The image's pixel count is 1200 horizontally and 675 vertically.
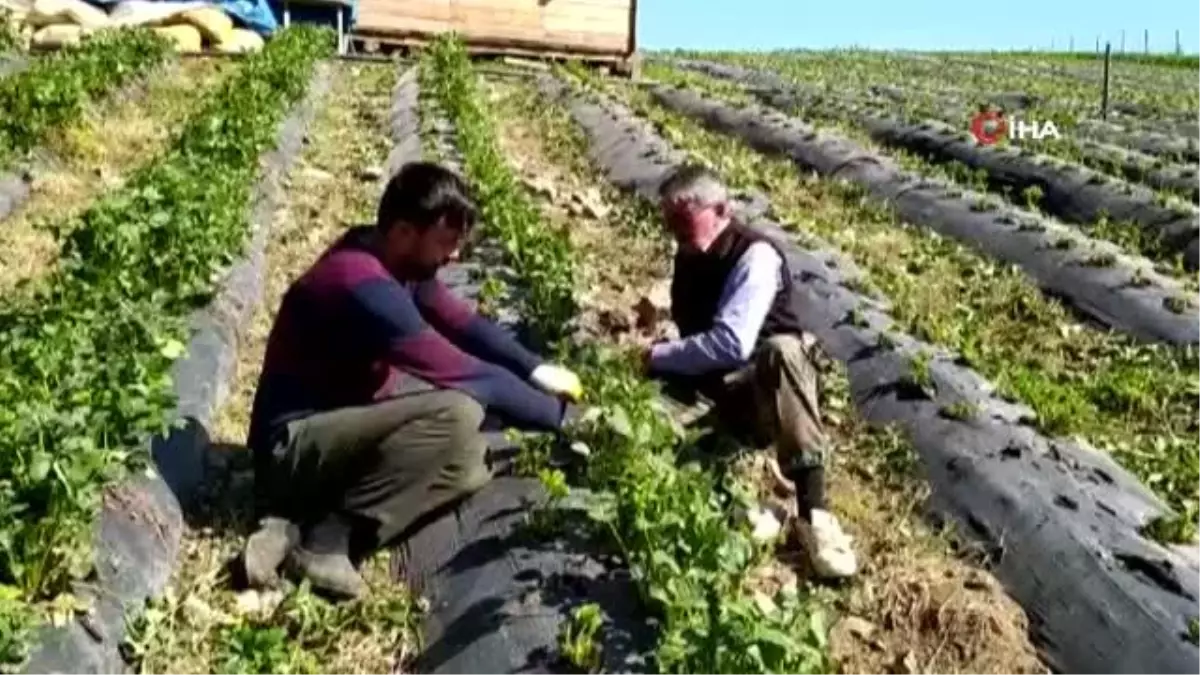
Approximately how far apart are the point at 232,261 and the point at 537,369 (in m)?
2.61

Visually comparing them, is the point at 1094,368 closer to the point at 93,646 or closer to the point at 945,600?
the point at 945,600

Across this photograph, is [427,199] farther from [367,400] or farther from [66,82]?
[66,82]

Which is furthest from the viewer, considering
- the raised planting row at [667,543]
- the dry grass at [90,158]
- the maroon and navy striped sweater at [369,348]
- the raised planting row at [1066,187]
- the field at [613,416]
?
the raised planting row at [1066,187]

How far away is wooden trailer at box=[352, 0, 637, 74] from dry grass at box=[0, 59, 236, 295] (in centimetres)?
544

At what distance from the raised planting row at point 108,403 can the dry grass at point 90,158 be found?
36cm

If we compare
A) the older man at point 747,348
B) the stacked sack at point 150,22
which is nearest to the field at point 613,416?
the older man at point 747,348

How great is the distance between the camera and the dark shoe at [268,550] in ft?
14.5

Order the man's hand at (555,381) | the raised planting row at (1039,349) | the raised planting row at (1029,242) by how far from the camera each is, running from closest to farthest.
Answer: the man's hand at (555,381) < the raised planting row at (1039,349) < the raised planting row at (1029,242)

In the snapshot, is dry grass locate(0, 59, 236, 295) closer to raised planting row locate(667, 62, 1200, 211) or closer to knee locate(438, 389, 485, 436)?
knee locate(438, 389, 485, 436)

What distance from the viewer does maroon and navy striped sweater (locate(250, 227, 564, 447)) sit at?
4629 millimetres

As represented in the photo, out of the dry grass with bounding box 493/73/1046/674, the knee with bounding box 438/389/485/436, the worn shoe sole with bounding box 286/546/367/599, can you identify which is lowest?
the dry grass with bounding box 493/73/1046/674

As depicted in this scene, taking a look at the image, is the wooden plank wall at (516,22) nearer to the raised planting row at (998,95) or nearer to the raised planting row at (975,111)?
the raised planting row at (975,111)

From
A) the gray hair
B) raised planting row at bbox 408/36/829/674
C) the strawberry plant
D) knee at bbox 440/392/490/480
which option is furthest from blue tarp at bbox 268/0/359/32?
knee at bbox 440/392/490/480

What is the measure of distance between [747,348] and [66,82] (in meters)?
6.97
